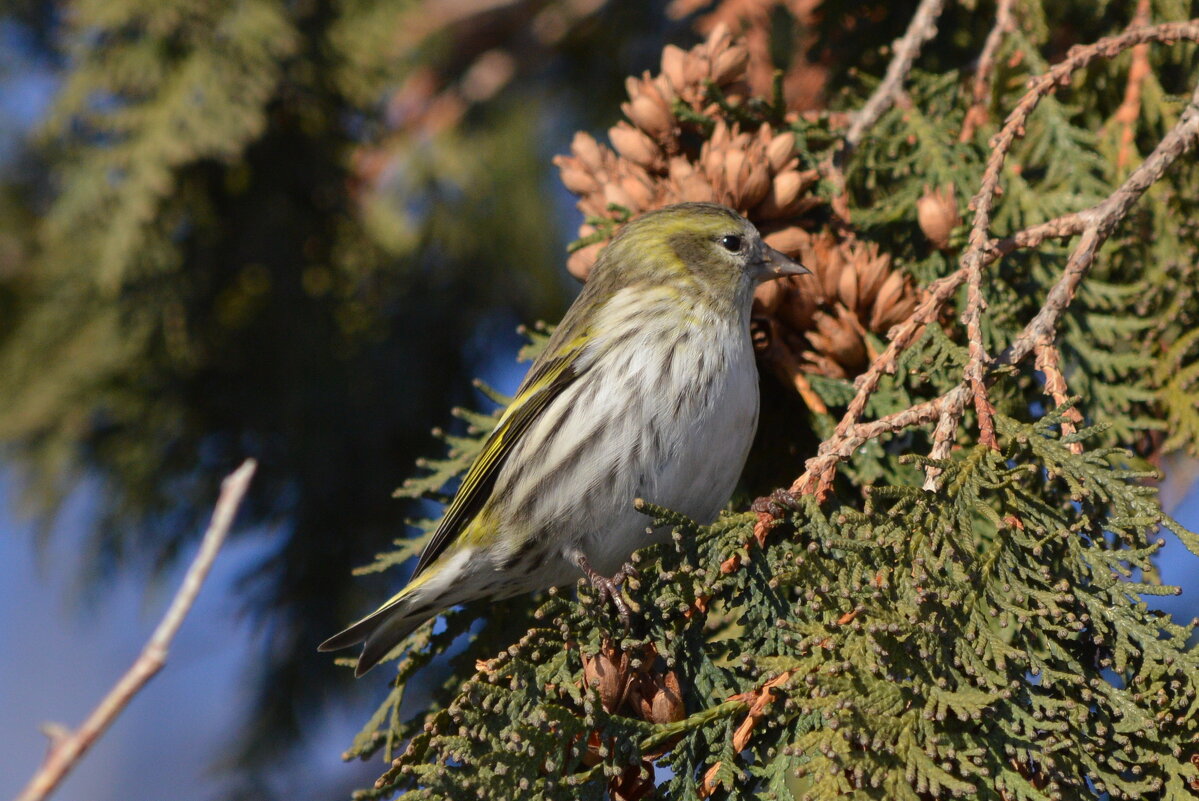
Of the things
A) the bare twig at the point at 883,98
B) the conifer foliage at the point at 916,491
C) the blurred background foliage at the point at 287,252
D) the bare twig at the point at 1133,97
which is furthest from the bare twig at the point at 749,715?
the blurred background foliage at the point at 287,252

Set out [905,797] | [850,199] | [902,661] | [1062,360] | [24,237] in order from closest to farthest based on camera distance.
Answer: [905,797]
[902,661]
[1062,360]
[850,199]
[24,237]

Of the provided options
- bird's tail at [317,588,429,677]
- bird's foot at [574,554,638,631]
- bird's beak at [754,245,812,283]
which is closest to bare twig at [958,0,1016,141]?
bird's beak at [754,245,812,283]

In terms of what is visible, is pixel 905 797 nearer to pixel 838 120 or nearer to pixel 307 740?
pixel 838 120

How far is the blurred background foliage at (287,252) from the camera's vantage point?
300cm

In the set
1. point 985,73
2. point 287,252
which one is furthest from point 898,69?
point 287,252

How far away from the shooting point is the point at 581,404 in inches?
87.8

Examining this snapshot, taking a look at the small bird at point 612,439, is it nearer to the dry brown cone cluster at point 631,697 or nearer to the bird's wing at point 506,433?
the bird's wing at point 506,433

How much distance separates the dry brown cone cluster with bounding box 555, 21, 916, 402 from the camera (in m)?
2.03

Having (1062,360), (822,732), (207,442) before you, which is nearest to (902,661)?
(822,732)

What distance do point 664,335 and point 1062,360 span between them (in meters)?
0.78

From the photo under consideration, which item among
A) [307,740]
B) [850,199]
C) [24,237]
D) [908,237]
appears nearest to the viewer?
[908,237]

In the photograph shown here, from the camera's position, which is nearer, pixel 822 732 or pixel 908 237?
pixel 822 732

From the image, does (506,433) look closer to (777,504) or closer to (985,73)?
(777,504)

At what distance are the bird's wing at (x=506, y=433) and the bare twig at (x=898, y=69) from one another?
0.75 meters
